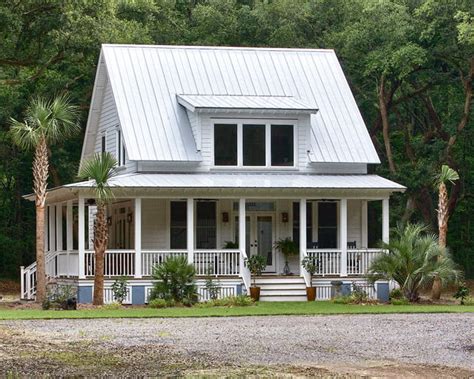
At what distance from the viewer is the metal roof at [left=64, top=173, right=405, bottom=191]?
114 feet

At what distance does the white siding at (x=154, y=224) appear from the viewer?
37.3 meters

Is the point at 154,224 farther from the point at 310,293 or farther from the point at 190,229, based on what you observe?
the point at 310,293

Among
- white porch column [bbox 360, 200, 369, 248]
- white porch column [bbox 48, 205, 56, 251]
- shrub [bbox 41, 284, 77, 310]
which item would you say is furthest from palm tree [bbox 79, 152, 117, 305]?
white porch column [bbox 360, 200, 369, 248]

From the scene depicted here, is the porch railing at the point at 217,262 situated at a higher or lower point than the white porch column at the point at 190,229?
lower

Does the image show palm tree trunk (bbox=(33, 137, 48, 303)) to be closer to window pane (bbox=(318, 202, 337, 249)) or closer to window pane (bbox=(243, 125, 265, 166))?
window pane (bbox=(243, 125, 265, 166))

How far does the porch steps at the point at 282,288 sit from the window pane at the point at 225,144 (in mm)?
3950

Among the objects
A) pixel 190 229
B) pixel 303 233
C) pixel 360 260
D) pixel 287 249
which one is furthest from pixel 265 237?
pixel 190 229

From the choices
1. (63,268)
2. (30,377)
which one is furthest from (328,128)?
(30,377)

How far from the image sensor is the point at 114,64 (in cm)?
3900

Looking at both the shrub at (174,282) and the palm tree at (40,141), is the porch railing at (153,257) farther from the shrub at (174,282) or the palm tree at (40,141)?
the palm tree at (40,141)

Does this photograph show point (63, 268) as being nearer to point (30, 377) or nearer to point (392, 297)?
point (392, 297)

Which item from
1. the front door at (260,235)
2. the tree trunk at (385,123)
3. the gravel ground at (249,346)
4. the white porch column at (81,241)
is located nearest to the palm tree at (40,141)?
the white porch column at (81,241)

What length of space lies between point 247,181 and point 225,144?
1.96 m

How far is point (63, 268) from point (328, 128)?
32.1ft
